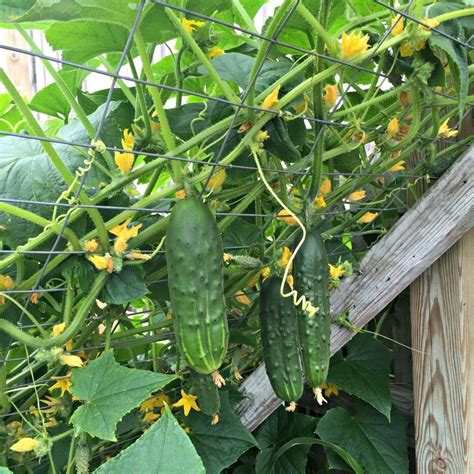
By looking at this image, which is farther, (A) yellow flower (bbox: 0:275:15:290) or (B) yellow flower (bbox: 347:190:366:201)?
(B) yellow flower (bbox: 347:190:366:201)

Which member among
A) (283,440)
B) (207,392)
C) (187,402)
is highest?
(207,392)

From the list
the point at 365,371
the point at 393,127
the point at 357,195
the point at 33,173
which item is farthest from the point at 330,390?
the point at 33,173

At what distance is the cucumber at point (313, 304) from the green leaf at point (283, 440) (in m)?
0.50

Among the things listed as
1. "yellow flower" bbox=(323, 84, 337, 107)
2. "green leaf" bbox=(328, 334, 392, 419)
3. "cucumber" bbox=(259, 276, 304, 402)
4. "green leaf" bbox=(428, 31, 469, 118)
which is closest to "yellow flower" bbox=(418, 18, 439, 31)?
"green leaf" bbox=(428, 31, 469, 118)

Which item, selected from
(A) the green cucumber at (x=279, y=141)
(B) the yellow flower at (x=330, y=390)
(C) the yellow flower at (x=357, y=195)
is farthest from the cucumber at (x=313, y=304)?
(B) the yellow flower at (x=330, y=390)

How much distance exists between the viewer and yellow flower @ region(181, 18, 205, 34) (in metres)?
0.80

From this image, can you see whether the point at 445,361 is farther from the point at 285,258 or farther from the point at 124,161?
the point at 124,161

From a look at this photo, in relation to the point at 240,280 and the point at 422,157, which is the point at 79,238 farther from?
the point at 422,157

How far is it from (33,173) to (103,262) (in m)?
0.14

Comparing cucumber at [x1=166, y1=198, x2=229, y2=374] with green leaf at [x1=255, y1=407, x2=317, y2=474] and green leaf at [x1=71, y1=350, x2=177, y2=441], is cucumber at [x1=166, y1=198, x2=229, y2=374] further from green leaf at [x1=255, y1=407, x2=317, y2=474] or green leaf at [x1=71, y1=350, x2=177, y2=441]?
green leaf at [x1=255, y1=407, x2=317, y2=474]

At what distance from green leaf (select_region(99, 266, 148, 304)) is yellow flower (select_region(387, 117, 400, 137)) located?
456 millimetres

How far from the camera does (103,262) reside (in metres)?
0.79

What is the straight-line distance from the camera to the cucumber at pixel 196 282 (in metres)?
Result: 0.71

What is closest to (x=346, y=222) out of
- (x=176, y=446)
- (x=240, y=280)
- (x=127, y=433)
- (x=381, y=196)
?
(x=381, y=196)
